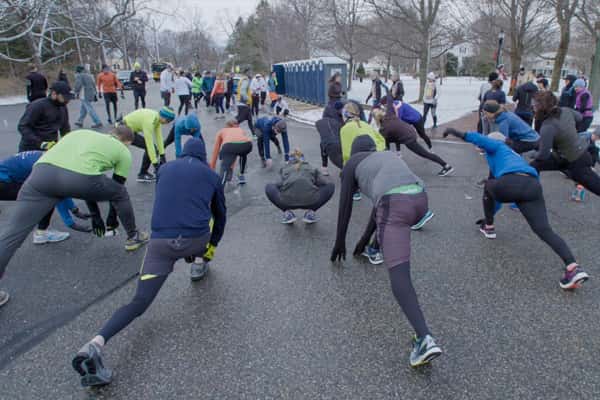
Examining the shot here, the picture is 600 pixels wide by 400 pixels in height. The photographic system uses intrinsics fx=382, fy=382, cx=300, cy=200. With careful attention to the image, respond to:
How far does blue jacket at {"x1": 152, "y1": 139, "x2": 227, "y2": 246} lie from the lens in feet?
9.30

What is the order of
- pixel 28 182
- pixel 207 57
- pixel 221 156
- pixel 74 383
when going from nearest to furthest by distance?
pixel 74 383 < pixel 28 182 < pixel 221 156 < pixel 207 57

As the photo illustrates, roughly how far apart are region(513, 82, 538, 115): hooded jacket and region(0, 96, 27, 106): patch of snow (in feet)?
80.3

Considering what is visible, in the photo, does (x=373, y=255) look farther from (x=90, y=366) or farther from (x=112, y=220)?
(x=112, y=220)

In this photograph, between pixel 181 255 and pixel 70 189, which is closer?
pixel 181 255

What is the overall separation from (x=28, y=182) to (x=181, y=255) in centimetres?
169

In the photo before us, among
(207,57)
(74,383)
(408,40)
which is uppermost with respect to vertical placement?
(207,57)

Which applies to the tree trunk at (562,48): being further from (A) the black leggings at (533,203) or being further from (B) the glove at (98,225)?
(B) the glove at (98,225)

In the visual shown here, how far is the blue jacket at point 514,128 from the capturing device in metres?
5.41

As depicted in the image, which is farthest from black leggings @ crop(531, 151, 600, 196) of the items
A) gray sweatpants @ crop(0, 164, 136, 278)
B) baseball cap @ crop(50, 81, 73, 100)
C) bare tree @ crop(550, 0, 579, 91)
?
bare tree @ crop(550, 0, 579, 91)

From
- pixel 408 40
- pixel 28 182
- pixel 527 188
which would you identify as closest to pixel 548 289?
pixel 527 188

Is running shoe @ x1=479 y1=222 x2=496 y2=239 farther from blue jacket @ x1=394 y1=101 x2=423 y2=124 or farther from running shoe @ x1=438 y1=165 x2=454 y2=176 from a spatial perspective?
blue jacket @ x1=394 y1=101 x2=423 y2=124

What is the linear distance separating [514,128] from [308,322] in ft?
14.3

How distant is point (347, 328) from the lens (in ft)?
10.1

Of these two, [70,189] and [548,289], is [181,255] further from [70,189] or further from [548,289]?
[548,289]
